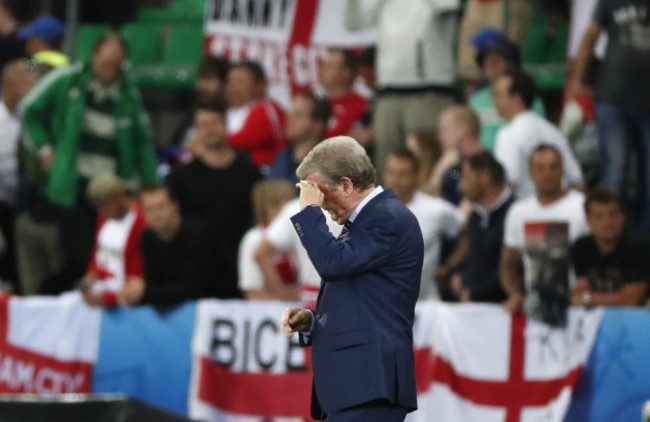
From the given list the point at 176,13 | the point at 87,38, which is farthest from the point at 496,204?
the point at 176,13

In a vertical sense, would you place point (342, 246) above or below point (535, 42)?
below

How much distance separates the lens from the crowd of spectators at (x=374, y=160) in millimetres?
9125

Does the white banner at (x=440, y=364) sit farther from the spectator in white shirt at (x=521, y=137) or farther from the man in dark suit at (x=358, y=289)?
the man in dark suit at (x=358, y=289)

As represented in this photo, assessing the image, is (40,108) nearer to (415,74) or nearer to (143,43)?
(415,74)

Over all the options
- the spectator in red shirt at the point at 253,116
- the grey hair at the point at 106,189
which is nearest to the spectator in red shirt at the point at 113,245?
the grey hair at the point at 106,189

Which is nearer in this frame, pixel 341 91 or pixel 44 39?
pixel 341 91

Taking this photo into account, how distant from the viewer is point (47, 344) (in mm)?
10414

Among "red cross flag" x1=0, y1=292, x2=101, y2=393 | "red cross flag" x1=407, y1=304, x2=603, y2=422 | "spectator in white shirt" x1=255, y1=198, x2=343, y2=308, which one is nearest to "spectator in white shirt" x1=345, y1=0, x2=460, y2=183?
"spectator in white shirt" x1=255, y1=198, x2=343, y2=308

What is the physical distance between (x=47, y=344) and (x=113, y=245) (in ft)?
2.87

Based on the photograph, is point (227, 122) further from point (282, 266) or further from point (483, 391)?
point (483, 391)

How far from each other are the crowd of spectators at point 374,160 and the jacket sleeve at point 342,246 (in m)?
3.36

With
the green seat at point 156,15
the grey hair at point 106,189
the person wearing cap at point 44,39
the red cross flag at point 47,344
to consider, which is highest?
the green seat at point 156,15

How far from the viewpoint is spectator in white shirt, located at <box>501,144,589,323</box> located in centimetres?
857

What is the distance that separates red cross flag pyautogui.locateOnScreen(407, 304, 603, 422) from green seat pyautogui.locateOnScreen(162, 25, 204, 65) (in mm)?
6718
